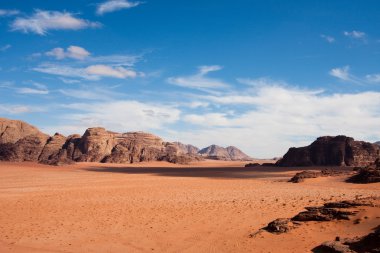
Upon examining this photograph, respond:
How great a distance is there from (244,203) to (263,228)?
17.7 ft

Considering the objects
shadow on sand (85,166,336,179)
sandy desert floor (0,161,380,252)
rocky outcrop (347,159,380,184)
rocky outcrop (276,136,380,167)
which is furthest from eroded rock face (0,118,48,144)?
rocky outcrop (347,159,380,184)

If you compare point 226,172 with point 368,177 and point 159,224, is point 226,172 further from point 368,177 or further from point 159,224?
point 159,224

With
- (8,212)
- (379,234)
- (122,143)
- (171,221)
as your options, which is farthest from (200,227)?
(122,143)

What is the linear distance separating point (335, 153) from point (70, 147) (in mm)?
45947

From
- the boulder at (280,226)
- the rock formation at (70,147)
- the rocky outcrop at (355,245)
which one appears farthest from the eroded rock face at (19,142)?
the rocky outcrop at (355,245)

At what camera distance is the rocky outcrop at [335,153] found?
49.0m

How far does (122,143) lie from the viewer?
7531cm

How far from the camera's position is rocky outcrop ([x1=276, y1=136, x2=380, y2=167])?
161 feet

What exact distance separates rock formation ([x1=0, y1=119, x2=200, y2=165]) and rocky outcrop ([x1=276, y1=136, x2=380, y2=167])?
27.6 m

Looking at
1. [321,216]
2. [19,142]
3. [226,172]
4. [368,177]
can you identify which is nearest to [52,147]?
[19,142]

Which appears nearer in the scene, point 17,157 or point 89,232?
point 89,232

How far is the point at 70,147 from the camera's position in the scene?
65.9 meters

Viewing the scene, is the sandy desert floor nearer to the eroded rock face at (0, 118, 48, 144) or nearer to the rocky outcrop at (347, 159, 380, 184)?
the rocky outcrop at (347, 159, 380, 184)

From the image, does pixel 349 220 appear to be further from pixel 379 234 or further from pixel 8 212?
pixel 8 212
